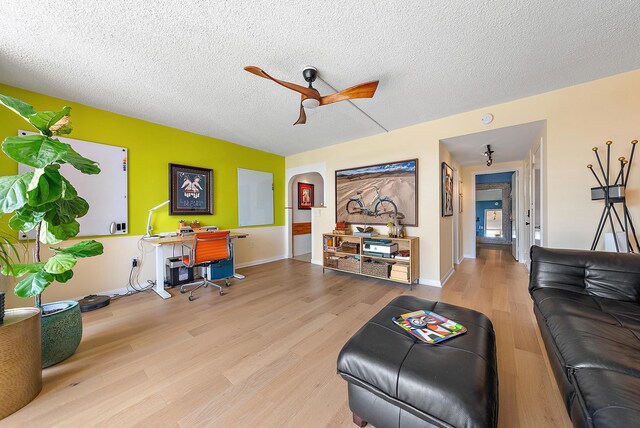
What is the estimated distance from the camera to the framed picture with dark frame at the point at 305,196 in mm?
5949

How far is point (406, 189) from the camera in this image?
364 centimetres

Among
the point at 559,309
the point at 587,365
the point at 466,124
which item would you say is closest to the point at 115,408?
the point at 587,365

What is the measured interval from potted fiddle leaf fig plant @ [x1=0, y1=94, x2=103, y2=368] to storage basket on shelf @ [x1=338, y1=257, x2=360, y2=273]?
10.2ft

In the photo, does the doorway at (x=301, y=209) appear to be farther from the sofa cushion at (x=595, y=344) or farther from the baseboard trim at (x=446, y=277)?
the sofa cushion at (x=595, y=344)

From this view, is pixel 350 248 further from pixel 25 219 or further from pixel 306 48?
pixel 25 219

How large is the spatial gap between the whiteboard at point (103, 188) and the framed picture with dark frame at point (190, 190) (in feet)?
1.95

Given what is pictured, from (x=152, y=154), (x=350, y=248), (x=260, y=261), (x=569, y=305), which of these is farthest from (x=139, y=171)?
(x=569, y=305)

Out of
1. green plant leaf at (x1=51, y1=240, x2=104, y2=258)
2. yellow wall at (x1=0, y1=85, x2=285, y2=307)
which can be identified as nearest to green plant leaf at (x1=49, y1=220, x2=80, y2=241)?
green plant leaf at (x1=51, y1=240, x2=104, y2=258)

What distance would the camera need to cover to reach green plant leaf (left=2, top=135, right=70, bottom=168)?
1.20 m

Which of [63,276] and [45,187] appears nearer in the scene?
[45,187]

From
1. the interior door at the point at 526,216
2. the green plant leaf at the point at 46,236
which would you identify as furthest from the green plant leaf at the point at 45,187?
the interior door at the point at 526,216

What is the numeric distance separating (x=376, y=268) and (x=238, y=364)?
243cm

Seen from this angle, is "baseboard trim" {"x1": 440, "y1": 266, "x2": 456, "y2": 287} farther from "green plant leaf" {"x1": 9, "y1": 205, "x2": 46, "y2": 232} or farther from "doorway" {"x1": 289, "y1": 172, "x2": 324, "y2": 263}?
"green plant leaf" {"x1": 9, "y1": 205, "x2": 46, "y2": 232}

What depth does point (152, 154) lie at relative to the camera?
3473 millimetres
